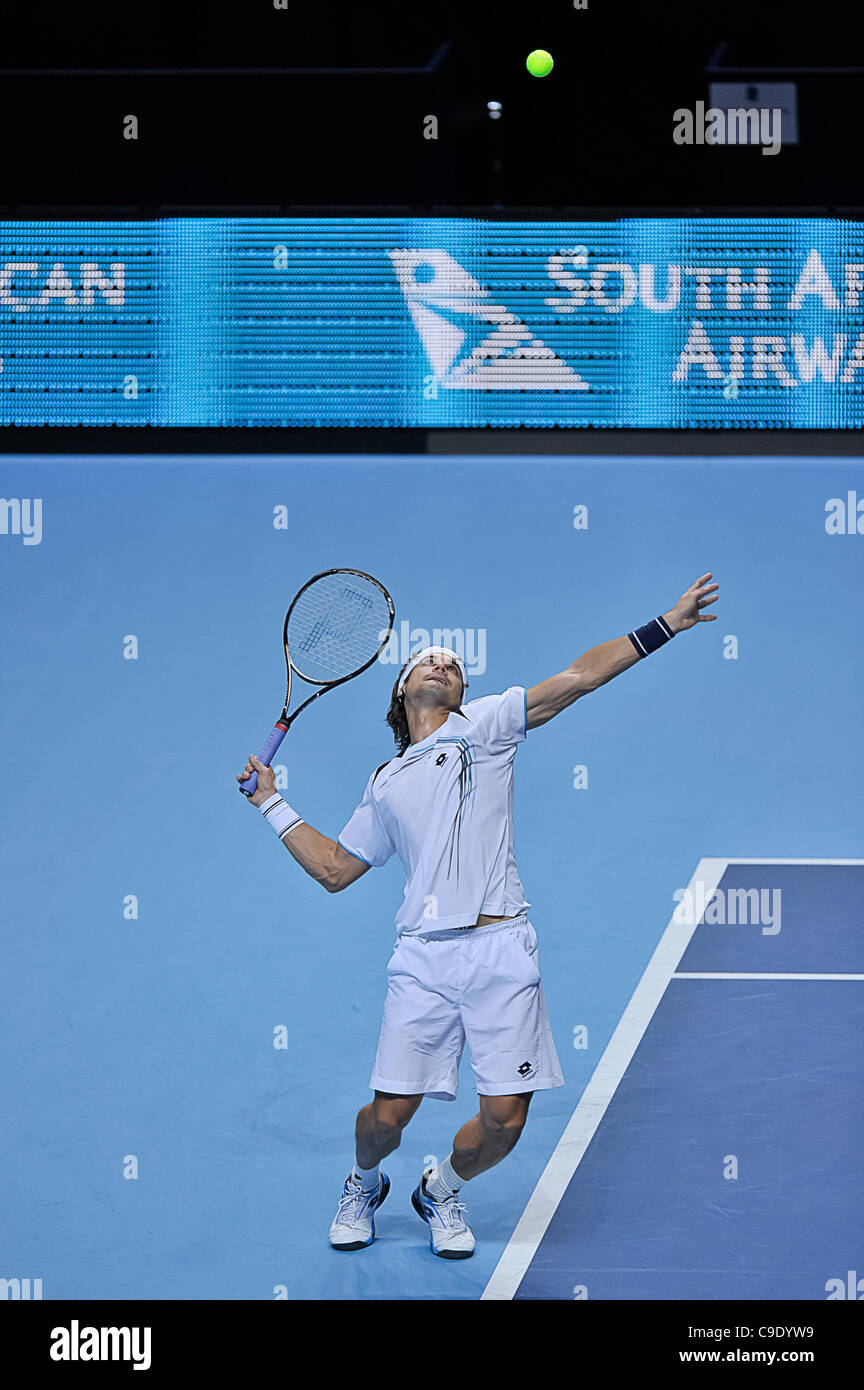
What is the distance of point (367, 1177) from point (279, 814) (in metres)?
1.10

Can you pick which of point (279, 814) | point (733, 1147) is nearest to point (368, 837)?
point (279, 814)

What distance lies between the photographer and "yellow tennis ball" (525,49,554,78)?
12.6 metres

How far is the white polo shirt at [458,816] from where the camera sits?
14.6 ft

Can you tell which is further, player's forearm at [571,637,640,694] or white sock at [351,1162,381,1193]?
white sock at [351,1162,381,1193]

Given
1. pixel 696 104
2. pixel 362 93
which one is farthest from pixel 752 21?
pixel 362 93

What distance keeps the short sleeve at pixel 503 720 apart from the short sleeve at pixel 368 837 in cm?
38

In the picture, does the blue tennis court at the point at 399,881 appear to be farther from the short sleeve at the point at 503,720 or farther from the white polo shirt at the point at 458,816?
the short sleeve at the point at 503,720

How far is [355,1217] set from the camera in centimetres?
468

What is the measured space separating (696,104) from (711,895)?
6.90 meters

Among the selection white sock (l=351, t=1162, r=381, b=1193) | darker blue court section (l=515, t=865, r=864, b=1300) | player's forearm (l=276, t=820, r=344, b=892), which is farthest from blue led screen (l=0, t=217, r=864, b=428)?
white sock (l=351, t=1162, r=381, b=1193)

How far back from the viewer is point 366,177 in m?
10.3

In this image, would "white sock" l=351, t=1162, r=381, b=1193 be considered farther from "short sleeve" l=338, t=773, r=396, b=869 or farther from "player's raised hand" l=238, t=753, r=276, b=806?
"player's raised hand" l=238, t=753, r=276, b=806
